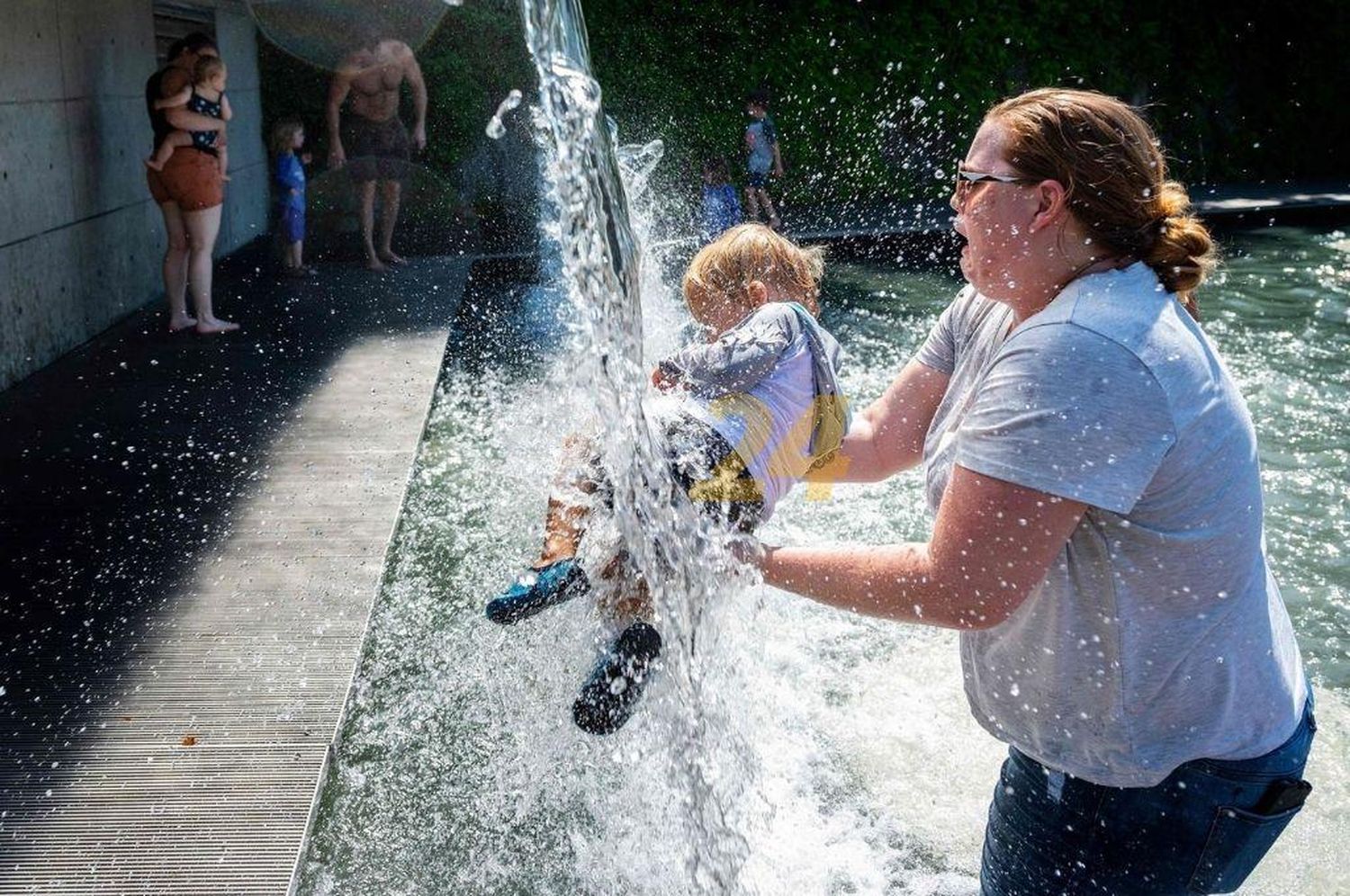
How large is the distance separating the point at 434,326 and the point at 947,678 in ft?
17.5

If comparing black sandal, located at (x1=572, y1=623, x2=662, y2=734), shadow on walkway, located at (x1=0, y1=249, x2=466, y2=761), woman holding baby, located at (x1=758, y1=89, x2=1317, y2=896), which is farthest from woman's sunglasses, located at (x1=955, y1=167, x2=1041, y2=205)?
shadow on walkway, located at (x1=0, y1=249, x2=466, y2=761)

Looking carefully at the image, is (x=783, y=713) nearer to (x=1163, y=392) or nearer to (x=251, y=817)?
(x=251, y=817)

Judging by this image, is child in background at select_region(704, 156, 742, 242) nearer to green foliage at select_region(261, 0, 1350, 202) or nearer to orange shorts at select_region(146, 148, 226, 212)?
green foliage at select_region(261, 0, 1350, 202)

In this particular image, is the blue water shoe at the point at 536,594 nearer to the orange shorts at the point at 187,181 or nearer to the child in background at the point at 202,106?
the orange shorts at the point at 187,181

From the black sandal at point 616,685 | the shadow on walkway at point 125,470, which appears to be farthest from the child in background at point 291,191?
the black sandal at point 616,685

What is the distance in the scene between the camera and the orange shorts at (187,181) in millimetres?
7867

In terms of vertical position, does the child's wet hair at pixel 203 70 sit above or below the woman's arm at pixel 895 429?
above

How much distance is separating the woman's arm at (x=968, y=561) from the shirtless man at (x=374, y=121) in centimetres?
944

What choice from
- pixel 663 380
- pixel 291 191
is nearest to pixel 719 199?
pixel 291 191

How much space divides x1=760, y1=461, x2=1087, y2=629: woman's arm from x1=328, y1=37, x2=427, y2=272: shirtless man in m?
9.44

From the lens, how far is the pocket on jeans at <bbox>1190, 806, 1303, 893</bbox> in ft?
5.47

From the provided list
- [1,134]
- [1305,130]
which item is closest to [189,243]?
[1,134]

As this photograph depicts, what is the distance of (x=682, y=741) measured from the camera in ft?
9.09

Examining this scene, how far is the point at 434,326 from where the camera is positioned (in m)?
8.30
